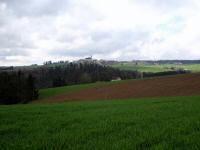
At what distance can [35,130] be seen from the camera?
11711 millimetres

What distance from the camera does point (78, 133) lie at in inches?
405

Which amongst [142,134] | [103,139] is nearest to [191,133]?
[142,134]

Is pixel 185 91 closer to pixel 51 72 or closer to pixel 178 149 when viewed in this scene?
pixel 178 149

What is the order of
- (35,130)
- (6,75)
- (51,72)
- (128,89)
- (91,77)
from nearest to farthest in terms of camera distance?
1. (35,130)
2. (128,89)
3. (6,75)
4. (91,77)
5. (51,72)

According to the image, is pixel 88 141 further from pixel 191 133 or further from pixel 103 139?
pixel 191 133

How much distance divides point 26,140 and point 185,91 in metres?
44.2

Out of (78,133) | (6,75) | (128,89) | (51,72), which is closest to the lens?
(78,133)

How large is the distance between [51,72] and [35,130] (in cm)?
16719

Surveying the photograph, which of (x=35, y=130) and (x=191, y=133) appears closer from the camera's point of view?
(x=191, y=133)

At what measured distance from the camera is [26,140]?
370 inches

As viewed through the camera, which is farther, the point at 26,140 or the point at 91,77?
the point at 91,77

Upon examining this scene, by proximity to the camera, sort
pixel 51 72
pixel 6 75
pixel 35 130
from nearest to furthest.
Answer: pixel 35 130 → pixel 6 75 → pixel 51 72

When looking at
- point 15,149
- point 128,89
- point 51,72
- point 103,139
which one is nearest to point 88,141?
point 103,139

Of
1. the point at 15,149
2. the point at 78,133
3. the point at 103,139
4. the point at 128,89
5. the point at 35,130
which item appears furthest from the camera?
the point at 128,89
